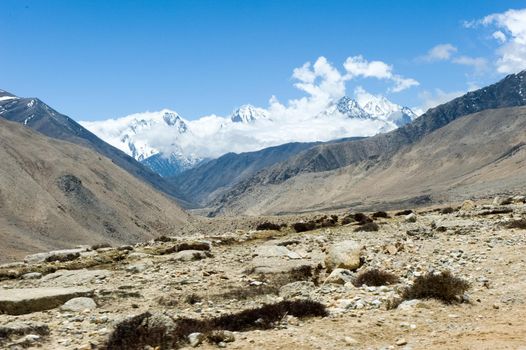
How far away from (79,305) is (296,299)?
7220 mm

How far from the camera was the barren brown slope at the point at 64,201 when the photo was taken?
348 feet

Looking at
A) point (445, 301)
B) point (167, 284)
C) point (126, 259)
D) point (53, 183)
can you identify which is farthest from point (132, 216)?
point (445, 301)

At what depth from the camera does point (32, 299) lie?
17.3 m

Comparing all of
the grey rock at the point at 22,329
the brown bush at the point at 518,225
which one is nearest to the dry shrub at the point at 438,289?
the grey rock at the point at 22,329

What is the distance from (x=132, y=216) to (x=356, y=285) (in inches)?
5315

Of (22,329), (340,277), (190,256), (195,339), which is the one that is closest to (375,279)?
(340,277)

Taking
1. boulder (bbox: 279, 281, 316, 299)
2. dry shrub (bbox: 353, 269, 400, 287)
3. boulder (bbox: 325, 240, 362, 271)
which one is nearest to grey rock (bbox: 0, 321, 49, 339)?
boulder (bbox: 279, 281, 316, 299)

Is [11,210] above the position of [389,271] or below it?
above

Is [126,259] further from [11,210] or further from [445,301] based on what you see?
→ [11,210]

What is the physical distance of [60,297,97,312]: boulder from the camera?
55.9ft

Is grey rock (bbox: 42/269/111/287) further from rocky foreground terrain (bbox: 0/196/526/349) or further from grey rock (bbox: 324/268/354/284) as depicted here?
grey rock (bbox: 324/268/354/284)

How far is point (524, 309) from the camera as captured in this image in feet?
44.2

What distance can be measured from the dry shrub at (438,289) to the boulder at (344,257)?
5881 millimetres

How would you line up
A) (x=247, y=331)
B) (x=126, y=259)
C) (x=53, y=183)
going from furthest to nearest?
1. (x=53, y=183)
2. (x=126, y=259)
3. (x=247, y=331)
